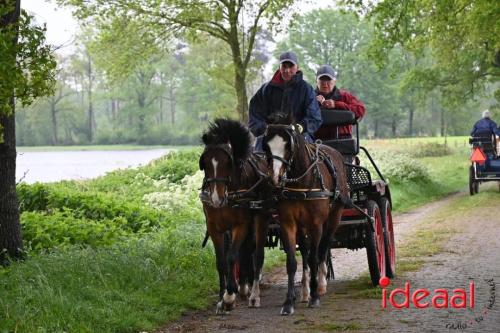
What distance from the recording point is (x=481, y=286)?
28.1 ft

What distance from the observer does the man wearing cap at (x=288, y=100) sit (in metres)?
8.55

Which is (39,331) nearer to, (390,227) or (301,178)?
(301,178)

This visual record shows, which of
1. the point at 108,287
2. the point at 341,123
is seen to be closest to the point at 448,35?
the point at 341,123

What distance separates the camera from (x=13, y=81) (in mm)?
7223

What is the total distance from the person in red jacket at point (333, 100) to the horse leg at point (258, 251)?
2.25 m

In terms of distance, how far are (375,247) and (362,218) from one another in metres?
0.41

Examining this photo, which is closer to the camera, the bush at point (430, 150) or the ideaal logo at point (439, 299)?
the ideaal logo at point (439, 299)

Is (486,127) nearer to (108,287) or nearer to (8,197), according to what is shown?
(8,197)

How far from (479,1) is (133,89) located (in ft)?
182

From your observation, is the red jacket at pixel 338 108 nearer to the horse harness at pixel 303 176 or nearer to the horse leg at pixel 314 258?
the horse harness at pixel 303 176

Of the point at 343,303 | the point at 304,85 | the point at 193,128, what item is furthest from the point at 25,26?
the point at 193,128

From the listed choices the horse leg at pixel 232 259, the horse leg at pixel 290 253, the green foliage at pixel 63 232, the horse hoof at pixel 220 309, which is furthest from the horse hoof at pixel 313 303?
the green foliage at pixel 63 232

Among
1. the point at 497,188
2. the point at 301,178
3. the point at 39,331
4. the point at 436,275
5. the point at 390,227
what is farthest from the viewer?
the point at 497,188

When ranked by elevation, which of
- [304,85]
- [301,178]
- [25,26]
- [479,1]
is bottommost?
[301,178]
